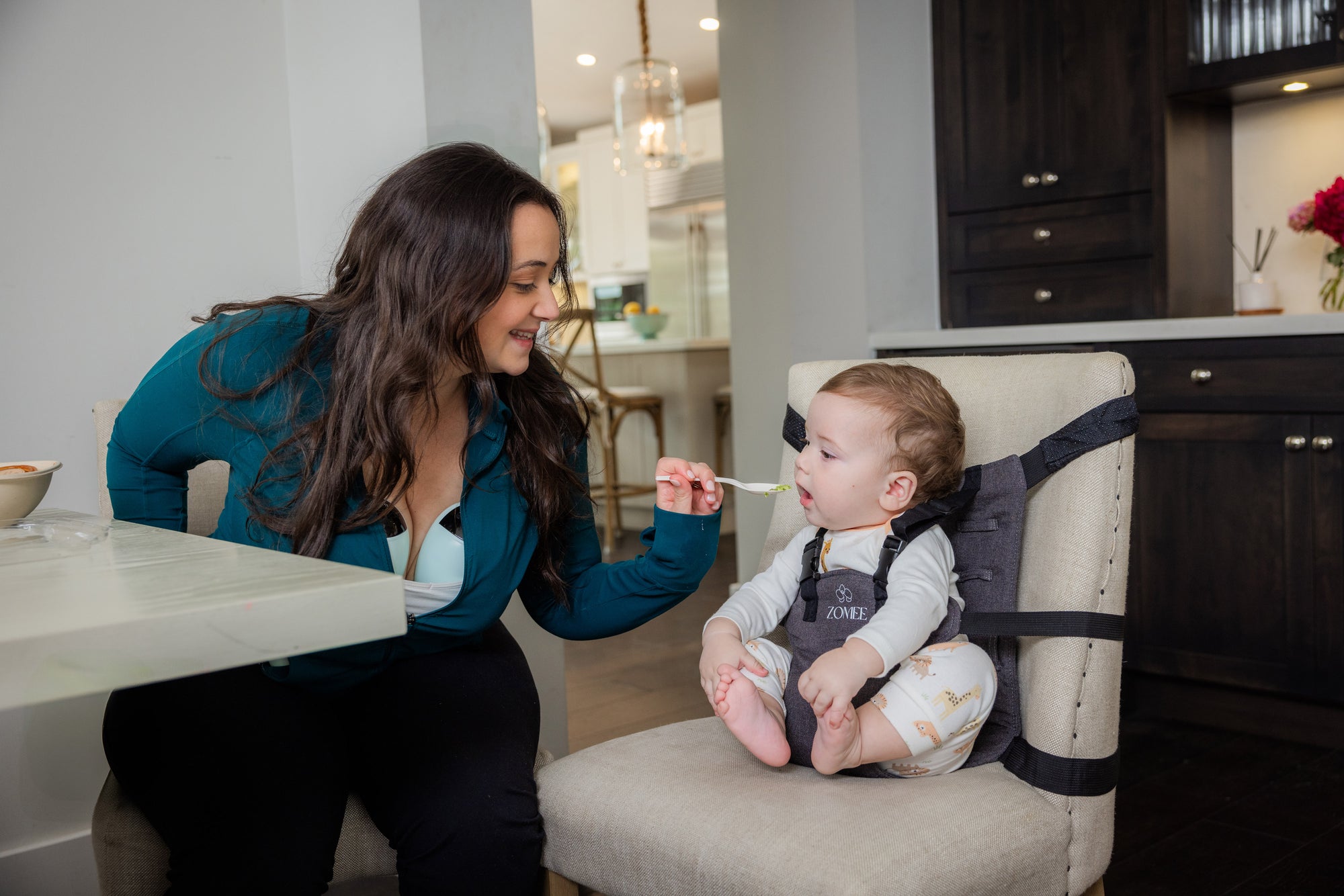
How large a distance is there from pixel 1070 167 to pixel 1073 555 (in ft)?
6.73

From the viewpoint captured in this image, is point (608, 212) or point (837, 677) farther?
point (608, 212)

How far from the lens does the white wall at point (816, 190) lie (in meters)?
3.03

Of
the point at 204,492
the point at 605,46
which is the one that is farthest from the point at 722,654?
the point at 605,46

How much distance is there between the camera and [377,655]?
3.84 ft

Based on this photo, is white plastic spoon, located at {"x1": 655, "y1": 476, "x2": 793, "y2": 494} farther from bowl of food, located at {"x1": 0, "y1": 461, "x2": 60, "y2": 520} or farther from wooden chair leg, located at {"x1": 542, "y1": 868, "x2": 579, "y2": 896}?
bowl of food, located at {"x1": 0, "y1": 461, "x2": 60, "y2": 520}

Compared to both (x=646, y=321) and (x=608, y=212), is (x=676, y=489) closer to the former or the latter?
(x=646, y=321)

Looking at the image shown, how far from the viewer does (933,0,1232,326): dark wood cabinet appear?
110 inches

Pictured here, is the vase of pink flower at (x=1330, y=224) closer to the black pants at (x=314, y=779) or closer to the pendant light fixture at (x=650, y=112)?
the black pants at (x=314, y=779)

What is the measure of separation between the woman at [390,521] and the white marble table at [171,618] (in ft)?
1.13

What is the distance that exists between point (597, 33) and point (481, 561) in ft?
17.8

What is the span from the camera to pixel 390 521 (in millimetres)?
1170

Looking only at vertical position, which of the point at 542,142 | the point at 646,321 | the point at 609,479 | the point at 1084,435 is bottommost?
the point at 609,479

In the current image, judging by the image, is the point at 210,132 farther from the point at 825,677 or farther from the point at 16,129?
the point at 825,677

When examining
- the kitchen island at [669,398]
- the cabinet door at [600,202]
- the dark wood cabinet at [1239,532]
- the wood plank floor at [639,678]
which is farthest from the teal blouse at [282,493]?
the cabinet door at [600,202]
